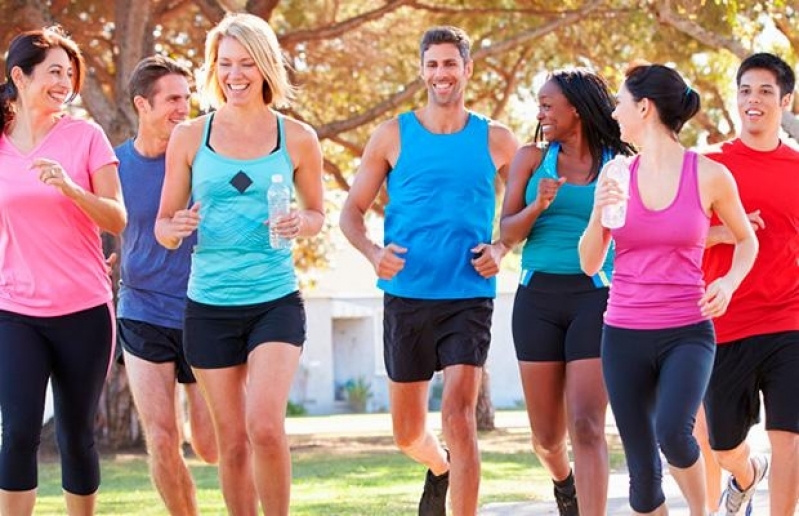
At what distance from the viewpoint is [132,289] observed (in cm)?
868

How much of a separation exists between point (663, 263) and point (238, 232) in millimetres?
1873

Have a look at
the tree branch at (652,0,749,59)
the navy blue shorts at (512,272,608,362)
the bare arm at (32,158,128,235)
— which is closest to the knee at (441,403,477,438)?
the navy blue shorts at (512,272,608,362)

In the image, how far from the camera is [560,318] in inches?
316

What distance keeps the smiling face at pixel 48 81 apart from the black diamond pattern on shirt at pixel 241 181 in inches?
39.2

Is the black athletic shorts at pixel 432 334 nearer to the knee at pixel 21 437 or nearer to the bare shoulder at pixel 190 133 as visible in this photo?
the bare shoulder at pixel 190 133

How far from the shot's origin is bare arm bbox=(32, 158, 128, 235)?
7.16 meters

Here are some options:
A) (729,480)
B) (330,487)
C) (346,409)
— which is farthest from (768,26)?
(346,409)

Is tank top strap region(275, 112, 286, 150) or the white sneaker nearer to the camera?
tank top strap region(275, 112, 286, 150)

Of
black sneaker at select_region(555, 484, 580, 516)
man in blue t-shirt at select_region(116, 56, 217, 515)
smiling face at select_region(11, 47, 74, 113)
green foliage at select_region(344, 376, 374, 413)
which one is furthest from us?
green foliage at select_region(344, 376, 374, 413)

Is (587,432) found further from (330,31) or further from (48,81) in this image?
(330,31)

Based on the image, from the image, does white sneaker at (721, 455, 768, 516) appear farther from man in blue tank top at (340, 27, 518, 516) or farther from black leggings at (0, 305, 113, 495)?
black leggings at (0, 305, 113, 495)

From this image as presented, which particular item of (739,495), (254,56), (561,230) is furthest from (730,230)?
(254,56)

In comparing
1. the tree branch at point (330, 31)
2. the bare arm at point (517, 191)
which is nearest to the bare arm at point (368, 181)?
the bare arm at point (517, 191)

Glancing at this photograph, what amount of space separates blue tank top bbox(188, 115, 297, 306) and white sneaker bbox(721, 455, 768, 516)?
2.80 metres
